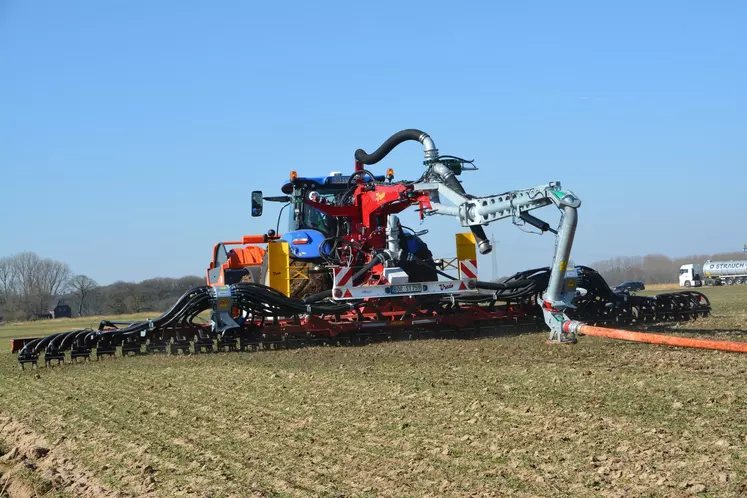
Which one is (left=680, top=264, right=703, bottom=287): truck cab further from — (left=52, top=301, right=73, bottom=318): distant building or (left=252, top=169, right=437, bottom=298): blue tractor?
(left=252, top=169, right=437, bottom=298): blue tractor

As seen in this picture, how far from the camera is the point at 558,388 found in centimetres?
805

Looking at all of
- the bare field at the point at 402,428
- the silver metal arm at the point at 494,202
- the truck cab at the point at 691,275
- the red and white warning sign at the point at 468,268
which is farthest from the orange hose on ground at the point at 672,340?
the truck cab at the point at 691,275

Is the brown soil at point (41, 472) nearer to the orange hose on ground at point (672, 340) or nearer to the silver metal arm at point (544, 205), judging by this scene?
the orange hose on ground at point (672, 340)

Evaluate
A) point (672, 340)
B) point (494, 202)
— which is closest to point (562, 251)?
point (494, 202)

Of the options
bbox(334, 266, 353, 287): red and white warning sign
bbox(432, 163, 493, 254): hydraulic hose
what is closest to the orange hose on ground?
bbox(432, 163, 493, 254): hydraulic hose

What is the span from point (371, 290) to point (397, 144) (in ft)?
8.66

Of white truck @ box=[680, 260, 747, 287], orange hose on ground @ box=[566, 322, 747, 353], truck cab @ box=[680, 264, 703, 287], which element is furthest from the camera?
truck cab @ box=[680, 264, 703, 287]

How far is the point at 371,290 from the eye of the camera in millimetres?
13477

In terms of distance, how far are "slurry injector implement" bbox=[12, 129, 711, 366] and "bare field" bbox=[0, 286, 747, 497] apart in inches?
86.4

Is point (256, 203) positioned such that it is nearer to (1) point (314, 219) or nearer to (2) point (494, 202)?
(1) point (314, 219)

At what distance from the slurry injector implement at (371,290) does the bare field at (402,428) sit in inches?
86.4

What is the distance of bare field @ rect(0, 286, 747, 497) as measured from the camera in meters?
5.37

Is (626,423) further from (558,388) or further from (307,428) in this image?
(307,428)

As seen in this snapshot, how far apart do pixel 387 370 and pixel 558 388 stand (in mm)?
2750
